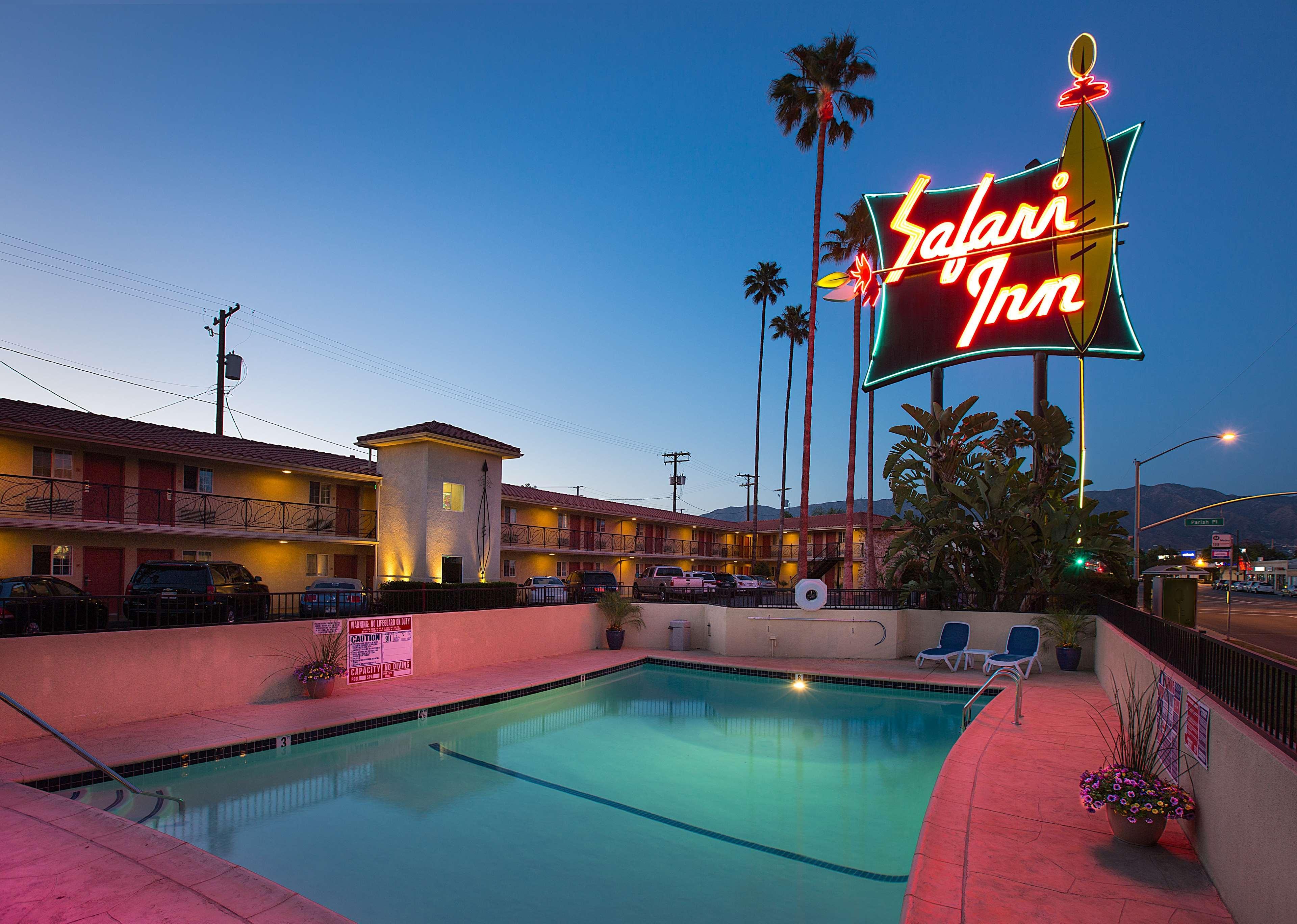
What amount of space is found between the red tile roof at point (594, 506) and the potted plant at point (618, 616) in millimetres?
10881

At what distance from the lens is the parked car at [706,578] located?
34.3 metres

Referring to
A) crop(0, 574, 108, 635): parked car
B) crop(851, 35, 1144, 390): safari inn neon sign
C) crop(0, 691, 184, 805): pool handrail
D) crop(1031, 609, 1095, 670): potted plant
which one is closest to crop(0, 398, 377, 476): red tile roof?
crop(0, 574, 108, 635): parked car

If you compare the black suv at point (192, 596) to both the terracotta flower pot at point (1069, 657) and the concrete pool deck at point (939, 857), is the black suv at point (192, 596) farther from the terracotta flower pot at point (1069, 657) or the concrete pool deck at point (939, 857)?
the terracotta flower pot at point (1069, 657)

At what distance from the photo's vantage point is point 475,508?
24438 millimetres

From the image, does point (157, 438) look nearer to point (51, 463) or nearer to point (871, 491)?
point (51, 463)

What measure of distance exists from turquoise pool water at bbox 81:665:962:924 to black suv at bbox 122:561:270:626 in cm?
332

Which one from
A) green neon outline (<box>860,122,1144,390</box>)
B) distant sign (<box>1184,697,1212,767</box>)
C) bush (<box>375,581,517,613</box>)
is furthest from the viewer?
green neon outline (<box>860,122,1144,390</box>)

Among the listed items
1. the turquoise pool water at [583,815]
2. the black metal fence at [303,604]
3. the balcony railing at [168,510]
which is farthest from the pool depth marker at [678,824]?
the balcony railing at [168,510]

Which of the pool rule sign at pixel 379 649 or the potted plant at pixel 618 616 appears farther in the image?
the potted plant at pixel 618 616

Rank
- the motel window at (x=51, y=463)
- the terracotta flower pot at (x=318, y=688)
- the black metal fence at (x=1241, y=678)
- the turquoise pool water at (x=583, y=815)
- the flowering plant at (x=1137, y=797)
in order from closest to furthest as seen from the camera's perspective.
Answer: the black metal fence at (x=1241, y=678) → the flowering plant at (x=1137, y=797) → the turquoise pool water at (x=583, y=815) → the terracotta flower pot at (x=318, y=688) → the motel window at (x=51, y=463)

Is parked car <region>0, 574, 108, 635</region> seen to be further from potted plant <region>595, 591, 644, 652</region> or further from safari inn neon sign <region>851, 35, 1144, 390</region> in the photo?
safari inn neon sign <region>851, 35, 1144, 390</region>

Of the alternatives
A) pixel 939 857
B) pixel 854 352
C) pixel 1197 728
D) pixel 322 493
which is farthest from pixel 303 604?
pixel 854 352

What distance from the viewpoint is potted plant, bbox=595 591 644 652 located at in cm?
1969

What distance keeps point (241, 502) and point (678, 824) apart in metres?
19.3
